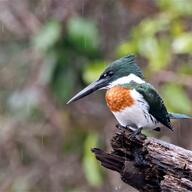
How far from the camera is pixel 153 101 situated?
127 inches

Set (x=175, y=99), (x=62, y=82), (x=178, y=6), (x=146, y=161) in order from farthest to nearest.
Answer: (x=62, y=82), (x=178, y=6), (x=175, y=99), (x=146, y=161)

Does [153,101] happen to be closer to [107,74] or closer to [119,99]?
[119,99]

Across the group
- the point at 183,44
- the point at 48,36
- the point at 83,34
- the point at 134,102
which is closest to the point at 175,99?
the point at 183,44

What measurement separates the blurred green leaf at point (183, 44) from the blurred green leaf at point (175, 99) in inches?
12.1

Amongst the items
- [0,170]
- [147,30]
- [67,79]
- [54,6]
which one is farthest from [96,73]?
[0,170]

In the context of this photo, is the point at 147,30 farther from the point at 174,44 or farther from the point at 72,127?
the point at 72,127

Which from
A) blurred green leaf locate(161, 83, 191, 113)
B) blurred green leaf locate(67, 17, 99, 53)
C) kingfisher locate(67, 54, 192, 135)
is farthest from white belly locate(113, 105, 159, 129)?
blurred green leaf locate(67, 17, 99, 53)

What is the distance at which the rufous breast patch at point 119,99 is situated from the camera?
10.4ft

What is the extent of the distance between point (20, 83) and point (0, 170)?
86cm

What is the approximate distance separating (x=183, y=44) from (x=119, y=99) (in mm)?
1703

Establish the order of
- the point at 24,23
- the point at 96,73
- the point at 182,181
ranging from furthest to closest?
the point at 24,23 < the point at 96,73 < the point at 182,181

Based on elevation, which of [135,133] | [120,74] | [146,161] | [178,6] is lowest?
[146,161]

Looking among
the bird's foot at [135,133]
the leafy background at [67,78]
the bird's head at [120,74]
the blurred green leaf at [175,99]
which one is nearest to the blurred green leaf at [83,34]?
the leafy background at [67,78]

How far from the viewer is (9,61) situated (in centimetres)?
678
